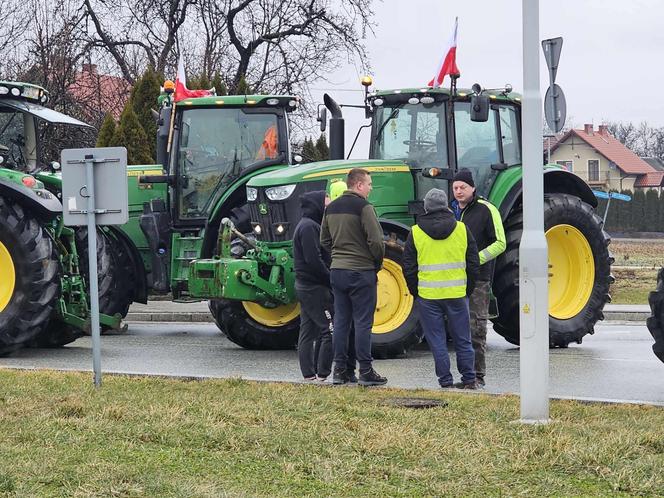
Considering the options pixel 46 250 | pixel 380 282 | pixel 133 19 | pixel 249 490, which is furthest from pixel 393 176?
pixel 133 19

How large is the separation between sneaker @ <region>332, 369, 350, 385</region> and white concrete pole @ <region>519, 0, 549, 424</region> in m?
→ 2.86

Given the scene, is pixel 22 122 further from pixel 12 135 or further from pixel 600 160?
pixel 600 160

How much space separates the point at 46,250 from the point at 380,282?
353 cm

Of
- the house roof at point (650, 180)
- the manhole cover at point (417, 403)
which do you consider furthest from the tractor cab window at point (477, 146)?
the house roof at point (650, 180)

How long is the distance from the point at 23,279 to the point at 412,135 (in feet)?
15.1

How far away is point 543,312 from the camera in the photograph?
8445mm

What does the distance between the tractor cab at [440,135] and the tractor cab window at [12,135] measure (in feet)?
13.0

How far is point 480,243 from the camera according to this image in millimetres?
11461

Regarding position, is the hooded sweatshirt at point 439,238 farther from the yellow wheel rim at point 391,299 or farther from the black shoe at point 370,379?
the yellow wheel rim at point 391,299

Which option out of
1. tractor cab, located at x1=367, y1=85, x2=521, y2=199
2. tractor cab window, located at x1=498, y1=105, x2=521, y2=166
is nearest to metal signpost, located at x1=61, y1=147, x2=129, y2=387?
tractor cab, located at x1=367, y1=85, x2=521, y2=199

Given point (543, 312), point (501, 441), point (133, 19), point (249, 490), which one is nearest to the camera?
point (249, 490)

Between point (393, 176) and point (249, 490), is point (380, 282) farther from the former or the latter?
point (249, 490)

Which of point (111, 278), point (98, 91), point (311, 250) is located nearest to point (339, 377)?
point (311, 250)

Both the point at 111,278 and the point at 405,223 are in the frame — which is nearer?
the point at 405,223
